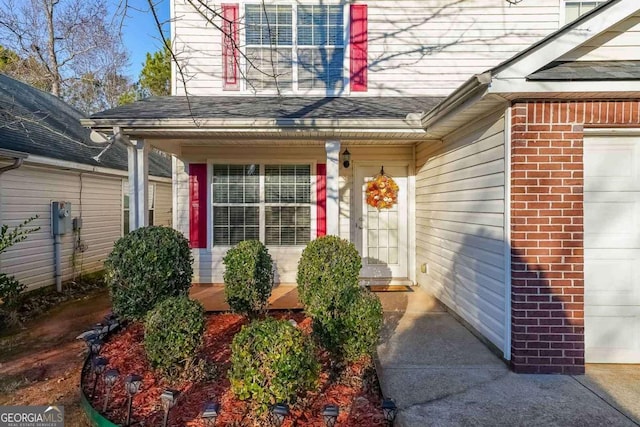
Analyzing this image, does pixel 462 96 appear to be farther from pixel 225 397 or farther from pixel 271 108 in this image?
pixel 225 397

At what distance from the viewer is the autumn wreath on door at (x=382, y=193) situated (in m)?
6.32

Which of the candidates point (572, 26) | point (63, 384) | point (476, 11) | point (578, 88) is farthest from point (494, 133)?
point (63, 384)

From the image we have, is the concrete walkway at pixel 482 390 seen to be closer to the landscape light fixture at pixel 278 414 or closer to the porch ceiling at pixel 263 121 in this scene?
the landscape light fixture at pixel 278 414

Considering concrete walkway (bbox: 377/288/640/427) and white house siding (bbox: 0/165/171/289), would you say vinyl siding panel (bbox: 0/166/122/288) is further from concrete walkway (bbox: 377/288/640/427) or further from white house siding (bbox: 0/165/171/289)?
concrete walkway (bbox: 377/288/640/427)

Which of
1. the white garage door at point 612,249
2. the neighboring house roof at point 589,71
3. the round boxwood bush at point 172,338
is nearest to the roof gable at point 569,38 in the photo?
the neighboring house roof at point 589,71

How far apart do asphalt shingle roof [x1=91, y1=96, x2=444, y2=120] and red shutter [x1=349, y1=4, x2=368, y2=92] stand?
0.36 m

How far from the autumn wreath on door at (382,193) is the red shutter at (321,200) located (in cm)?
87

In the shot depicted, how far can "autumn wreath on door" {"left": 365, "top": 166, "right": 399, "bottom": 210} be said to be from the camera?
6316 millimetres

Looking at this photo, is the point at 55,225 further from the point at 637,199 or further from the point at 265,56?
the point at 637,199

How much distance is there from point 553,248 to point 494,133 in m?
1.26

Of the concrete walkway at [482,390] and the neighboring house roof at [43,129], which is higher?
the neighboring house roof at [43,129]

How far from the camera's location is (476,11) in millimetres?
6465

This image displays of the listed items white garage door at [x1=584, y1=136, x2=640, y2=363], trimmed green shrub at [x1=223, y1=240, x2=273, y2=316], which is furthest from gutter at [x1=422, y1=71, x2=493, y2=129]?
trimmed green shrub at [x1=223, y1=240, x2=273, y2=316]

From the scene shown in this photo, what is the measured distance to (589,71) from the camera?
3.23 metres
